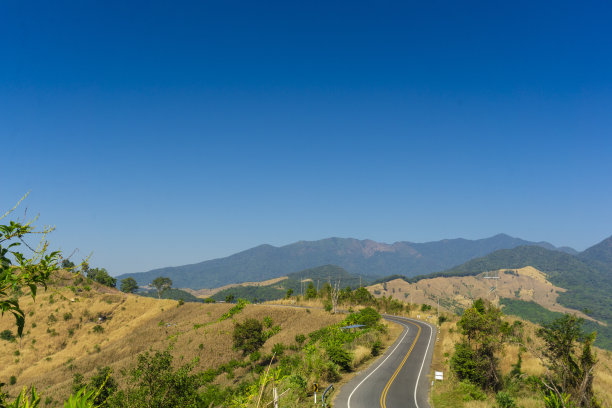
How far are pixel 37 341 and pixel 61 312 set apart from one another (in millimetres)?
10386

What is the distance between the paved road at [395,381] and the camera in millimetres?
29188

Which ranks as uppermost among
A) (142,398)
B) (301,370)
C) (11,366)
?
(142,398)

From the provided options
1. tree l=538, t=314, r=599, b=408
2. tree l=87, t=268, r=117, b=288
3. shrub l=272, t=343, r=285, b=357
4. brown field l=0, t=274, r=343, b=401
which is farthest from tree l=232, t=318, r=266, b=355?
tree l=87, t=268, r=117, b=288

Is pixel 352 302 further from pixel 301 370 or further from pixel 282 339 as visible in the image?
pixel 301 370

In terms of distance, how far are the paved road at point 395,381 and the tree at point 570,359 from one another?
12.6 metres

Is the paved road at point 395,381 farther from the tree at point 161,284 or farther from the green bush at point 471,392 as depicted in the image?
the tree at point 161,284

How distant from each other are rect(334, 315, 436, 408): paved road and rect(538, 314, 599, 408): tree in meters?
12.6

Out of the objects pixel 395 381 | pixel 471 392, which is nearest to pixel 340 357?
pixel 395 381

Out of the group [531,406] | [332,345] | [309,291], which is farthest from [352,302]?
[531,406]

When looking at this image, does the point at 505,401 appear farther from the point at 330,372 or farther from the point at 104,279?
the point at 104,279

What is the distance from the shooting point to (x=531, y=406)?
24969 millimetres

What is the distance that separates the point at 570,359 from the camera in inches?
782

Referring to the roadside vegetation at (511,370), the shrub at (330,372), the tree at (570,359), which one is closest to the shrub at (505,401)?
the roadside vegetation at (511,370)

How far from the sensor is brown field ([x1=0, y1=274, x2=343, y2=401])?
182 ft
